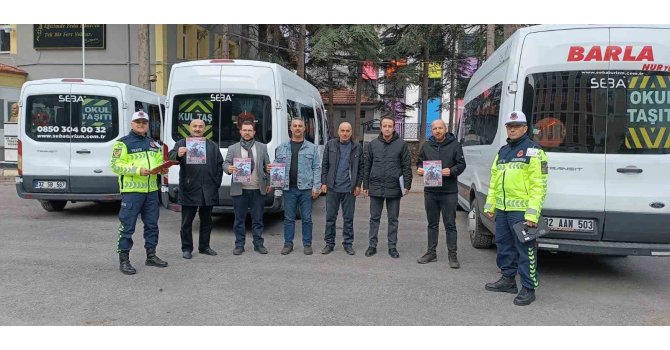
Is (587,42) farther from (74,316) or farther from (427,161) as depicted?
(74,316)

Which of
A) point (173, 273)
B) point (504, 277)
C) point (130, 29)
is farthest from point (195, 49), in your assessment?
point (504, 277)

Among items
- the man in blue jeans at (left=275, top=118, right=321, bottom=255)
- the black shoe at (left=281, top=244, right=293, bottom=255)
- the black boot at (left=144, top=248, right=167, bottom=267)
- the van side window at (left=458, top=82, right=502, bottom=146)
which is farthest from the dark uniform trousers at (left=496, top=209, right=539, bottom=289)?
the black boot at (left=144, top=248, right=167, bottom=267)

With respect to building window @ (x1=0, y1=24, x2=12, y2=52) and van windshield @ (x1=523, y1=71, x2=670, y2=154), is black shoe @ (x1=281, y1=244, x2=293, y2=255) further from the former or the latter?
building window @ (x1=0, y1=24, x2=12, y2=52)

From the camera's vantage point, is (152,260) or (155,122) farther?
(155,122)

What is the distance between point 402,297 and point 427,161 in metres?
1.84

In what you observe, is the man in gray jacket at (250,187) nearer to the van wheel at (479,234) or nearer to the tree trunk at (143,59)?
the van wheel at (479,234)

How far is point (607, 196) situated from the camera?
5137mm

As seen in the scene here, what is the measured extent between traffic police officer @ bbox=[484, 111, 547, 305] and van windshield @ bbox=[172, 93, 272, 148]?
376cm

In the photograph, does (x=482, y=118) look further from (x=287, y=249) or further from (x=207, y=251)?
(x=207, y=251)

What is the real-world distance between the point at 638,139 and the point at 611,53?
897 mm

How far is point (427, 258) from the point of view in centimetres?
639

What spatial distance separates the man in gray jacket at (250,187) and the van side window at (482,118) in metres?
2.88

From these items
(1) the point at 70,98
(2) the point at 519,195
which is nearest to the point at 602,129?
(2) the point at 519,195

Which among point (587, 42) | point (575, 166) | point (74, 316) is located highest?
point (587, 42)
